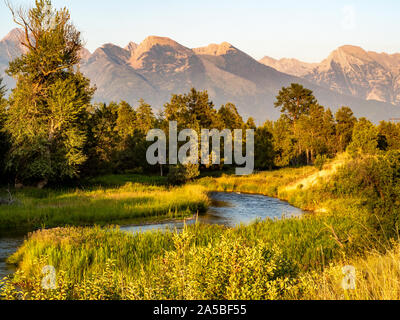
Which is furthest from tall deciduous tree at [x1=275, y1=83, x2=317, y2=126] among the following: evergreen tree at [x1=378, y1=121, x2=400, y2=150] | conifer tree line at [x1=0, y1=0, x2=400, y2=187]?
conifer tree line at [x1=0, y1=0, x2=400, y2=187]

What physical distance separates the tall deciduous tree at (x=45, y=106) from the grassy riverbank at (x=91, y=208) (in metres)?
2.93

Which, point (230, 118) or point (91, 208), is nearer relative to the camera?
point (91, 208)

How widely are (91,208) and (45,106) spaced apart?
15.5 meters

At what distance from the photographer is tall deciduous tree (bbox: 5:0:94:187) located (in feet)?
105

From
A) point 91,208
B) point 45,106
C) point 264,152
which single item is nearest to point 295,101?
point 264,152

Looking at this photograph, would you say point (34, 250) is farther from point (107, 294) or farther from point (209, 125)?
point (209, 125)

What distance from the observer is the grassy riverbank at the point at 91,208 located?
2058cm

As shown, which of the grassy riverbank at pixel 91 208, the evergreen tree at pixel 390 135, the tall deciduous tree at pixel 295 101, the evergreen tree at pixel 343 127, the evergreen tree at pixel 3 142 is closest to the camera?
the grassy riverbank at pixel 91 208

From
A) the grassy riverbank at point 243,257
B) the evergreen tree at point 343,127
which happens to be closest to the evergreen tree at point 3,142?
the grassy riverbank at point 243,257

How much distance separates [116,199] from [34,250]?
1390 cm

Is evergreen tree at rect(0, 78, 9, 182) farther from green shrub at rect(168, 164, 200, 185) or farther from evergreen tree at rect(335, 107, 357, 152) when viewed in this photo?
evergreen tree at rect(335, 107, 357, 152)

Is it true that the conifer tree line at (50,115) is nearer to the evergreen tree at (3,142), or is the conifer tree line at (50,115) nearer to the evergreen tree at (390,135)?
the evergreen tree at (3,142)

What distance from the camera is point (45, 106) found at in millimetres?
33938

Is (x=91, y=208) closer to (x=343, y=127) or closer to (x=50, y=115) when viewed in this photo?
(x=50, y=115)
